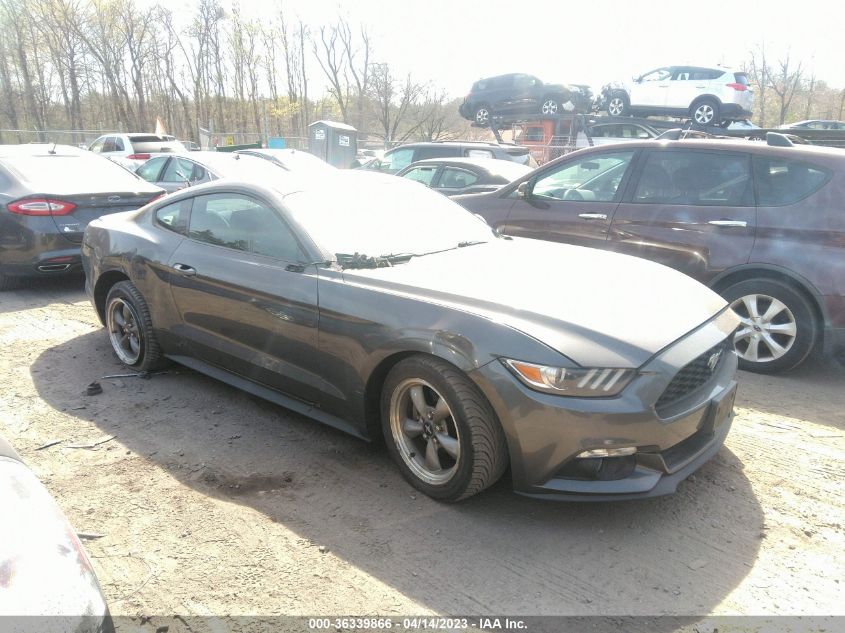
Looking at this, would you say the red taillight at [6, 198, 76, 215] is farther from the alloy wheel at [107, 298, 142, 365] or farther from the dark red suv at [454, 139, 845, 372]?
the dark red suv at [454, 139, 845, 372]

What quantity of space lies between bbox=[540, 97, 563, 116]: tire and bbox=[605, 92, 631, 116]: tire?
2.28 metres

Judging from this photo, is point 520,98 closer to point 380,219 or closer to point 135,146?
point 135,146

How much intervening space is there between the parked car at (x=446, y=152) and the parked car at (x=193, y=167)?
328cm

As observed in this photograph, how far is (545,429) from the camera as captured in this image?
8.58ft

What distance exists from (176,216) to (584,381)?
329 centimetres

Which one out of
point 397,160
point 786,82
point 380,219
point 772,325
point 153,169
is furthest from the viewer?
point 786,82

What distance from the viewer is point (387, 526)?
2904 mm

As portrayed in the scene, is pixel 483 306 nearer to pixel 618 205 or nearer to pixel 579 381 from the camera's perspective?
pixel 579 381

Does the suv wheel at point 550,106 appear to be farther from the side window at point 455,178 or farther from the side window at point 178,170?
the side window at point 178,170

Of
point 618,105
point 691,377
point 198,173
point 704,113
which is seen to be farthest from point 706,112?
point 691,377

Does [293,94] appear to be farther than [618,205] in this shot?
Yes

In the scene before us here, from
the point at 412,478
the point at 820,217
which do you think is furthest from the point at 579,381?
the point at 820,217

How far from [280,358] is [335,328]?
523 millimetres

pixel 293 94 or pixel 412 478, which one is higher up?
pixel 293 94
